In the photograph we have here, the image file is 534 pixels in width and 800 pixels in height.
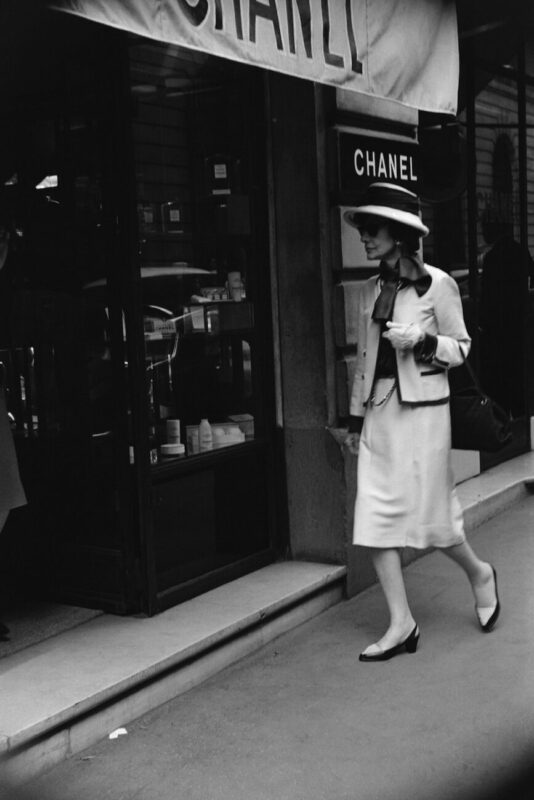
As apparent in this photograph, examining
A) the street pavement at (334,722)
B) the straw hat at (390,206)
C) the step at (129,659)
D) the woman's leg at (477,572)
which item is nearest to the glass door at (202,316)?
the step at (129,659)

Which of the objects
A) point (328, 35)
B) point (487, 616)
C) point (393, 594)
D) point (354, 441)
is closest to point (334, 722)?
point (393, 594)

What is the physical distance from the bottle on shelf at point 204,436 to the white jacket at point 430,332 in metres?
0.93

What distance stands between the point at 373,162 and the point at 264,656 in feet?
8.32

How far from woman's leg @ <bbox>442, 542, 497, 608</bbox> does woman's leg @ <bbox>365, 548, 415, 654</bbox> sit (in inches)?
9.6

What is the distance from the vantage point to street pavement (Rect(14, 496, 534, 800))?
11.2 feet

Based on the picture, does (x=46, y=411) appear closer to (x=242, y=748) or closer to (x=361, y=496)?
(x=361, y=496)

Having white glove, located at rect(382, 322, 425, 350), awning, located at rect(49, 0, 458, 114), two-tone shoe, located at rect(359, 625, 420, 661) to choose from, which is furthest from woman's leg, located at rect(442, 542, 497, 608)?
awning, located at rect(49, 0, 458, 114)

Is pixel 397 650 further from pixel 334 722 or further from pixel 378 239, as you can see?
pixel 378 239

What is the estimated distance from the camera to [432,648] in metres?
4.65

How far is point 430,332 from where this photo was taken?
4492 millimetres

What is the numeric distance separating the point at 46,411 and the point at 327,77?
1927 millimetres

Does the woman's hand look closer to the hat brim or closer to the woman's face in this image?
the woman's face

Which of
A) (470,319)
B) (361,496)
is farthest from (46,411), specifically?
(470,319)

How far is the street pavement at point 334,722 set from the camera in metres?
3.41
